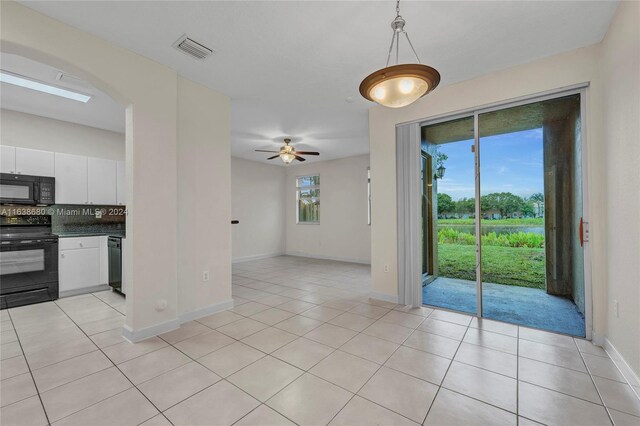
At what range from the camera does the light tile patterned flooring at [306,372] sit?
1677 mm

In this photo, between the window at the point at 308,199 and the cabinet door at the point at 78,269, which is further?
the window at the point at 308,199

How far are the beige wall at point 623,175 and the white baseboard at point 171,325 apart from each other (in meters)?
3.91

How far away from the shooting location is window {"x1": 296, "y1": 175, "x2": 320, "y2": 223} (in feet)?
27.0

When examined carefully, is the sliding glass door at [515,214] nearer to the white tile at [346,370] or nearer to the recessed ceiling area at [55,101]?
the white tile at [346,370]

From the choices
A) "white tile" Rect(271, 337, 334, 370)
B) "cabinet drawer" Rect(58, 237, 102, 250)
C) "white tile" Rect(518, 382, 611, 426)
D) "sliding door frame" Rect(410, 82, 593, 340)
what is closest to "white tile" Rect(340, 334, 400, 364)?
"white tile" Rect(271, 337, 334, 370)

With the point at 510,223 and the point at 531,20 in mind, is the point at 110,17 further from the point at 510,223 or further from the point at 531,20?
the point at 510,223

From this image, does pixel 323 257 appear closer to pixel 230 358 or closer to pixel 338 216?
pixel 338 216

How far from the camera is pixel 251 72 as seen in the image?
3088mm

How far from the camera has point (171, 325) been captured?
294 cm

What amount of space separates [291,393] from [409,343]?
130 centimetres

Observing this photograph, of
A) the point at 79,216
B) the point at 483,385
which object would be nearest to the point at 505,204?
the point at 483,385

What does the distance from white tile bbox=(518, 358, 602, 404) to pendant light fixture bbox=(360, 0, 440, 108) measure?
2.30m

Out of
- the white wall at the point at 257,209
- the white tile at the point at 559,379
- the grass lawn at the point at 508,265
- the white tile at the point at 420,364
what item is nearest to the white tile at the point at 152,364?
the white tile at the point at 420,364

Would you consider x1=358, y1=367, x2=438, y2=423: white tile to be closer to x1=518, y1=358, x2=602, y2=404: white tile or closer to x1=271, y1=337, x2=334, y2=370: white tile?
x1=271, y1=337, x2=334, y2=370: white tile
